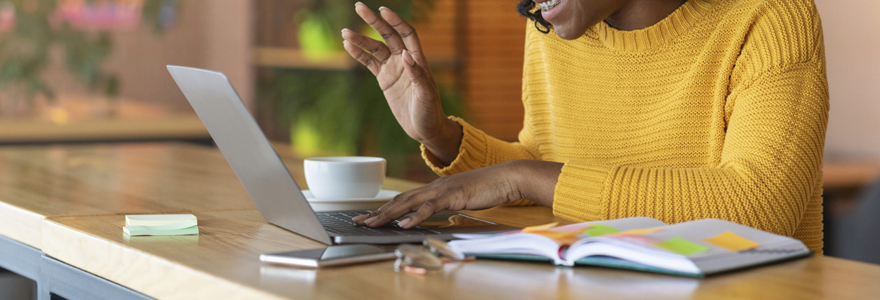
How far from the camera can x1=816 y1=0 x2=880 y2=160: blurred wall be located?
3545mm

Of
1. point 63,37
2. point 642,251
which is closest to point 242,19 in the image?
point 63,37

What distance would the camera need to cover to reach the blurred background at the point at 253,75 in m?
3.49

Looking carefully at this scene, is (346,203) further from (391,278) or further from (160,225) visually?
(391,278)

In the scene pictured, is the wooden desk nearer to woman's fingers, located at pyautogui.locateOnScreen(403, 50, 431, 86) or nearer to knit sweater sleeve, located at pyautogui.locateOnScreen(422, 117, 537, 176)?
woman's fingers, located at pyautogui.locateOnScreen(403, 50, 431, 86)

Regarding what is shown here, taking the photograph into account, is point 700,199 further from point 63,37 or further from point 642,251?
point 63,37

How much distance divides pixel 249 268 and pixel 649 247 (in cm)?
34

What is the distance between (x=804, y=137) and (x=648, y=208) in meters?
0.23

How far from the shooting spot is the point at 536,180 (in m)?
1.09

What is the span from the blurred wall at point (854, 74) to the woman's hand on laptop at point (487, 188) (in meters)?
2.91

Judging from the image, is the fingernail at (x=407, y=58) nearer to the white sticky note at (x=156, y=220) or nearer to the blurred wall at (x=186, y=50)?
the white sticky note at (x=156, y=220)

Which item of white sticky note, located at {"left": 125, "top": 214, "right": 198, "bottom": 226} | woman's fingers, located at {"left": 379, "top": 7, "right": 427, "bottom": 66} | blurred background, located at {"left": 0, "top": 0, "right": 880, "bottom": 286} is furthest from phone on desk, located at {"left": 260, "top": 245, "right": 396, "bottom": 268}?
blurred background, located at {"left": 0, "top": 0, "right": 880, "bottom": 286}

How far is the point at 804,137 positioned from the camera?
3.63 feet

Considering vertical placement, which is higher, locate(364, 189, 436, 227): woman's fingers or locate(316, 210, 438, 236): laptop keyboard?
locate(364, 189, 436, 227): woman's fingers

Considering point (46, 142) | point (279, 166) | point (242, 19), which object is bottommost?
point (46, 142)
